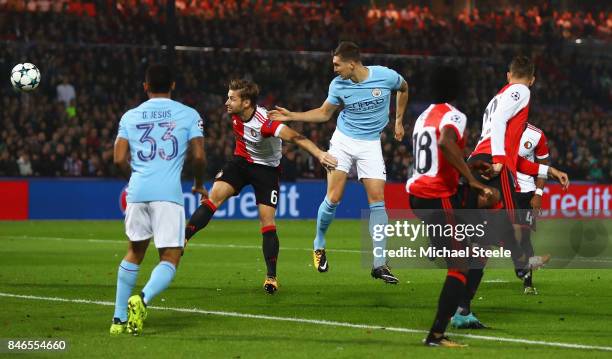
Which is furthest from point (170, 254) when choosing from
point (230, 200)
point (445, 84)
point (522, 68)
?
point (230, 200)

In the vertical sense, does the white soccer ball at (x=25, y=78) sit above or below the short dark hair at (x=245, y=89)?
below

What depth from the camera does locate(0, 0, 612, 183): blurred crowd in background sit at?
91.8 feet

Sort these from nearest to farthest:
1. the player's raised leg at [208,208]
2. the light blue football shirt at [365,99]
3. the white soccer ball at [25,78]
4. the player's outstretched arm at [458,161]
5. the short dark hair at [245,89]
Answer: the player's outstretched arm at [458,161], the short dark hair at [245,89], the light blue football shirt at [365,99], the player's raised leg at [208,208], the white soccer ball at [25,78]

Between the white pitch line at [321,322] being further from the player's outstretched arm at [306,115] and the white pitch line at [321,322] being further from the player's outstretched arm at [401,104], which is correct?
the player's outstretched arm at [401,104]

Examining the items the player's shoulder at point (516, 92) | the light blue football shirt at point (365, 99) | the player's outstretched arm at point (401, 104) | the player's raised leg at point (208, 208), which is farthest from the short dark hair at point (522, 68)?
the player's raised leg at point (208, 208)

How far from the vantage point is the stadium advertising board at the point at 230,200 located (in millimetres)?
26781

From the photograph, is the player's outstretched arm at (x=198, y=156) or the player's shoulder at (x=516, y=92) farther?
the player's shoulder at (x=516, y=92)

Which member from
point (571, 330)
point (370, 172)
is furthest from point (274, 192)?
point (571, 330)

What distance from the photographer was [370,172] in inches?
511

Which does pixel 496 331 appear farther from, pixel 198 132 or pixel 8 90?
pixel 8 90

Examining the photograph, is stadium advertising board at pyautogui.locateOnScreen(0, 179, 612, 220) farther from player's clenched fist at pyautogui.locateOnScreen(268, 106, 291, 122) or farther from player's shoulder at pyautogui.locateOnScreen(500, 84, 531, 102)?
player's shoulder at pyautogui.locateOnScreen(500, 84, 531, 102)

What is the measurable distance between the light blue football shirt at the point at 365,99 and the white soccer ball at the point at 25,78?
4254mm

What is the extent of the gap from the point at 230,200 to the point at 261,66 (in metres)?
6.58

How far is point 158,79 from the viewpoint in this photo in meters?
9.16
